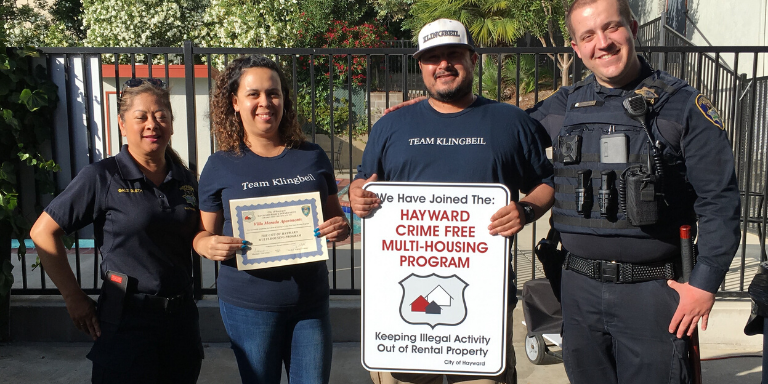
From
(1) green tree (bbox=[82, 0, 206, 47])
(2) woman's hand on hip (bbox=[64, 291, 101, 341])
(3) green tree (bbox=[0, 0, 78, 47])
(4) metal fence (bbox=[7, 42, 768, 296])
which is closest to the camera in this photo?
(2) woman's hand on hip (bbox=[64, 291, 101, 341])

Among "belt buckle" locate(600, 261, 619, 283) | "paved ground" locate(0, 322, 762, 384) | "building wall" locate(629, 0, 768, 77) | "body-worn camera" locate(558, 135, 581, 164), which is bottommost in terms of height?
"paved ground" locate(0, 322, 762, 384)

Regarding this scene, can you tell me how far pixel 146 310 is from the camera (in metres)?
2.52

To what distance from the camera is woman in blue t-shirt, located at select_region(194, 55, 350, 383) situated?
2.50 m

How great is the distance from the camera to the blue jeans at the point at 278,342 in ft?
8.21

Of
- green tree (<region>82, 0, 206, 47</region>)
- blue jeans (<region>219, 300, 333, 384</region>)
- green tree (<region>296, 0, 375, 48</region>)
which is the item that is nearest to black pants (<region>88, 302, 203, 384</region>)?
blue jeans (<region>219, 300, 333, 384</region>)

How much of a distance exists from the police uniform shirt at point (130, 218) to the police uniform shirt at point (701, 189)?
1893 millimetres

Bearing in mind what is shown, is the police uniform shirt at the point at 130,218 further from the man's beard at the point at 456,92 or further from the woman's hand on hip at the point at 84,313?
the man's beard at the point at 456,92

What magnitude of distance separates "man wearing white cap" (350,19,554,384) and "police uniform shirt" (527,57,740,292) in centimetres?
44

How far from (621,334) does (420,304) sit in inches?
33.7

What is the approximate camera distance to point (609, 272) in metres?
2.46

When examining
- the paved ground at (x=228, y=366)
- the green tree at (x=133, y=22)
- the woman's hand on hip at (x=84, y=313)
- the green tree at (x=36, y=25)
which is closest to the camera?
the woman's hand on hip at (x=84, y=313)

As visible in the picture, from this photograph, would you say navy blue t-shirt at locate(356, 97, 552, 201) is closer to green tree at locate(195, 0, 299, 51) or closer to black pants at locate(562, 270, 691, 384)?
black pants at locate(562, 270, 691, 384)

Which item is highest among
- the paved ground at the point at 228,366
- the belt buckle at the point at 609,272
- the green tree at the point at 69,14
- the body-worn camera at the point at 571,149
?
the green tree at the point at 69,14

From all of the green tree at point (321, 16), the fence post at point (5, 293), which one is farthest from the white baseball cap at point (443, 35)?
the green tree at point (321, 16)
